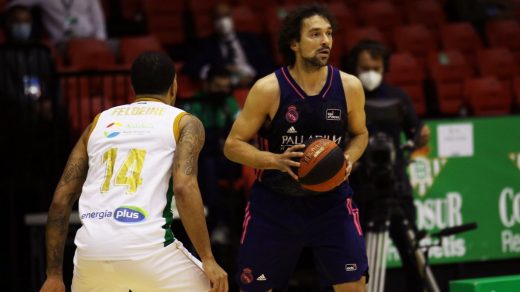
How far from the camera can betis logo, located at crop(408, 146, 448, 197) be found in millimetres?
8539

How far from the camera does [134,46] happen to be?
11.2 m

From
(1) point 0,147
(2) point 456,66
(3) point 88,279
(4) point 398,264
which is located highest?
(2) point 456,66

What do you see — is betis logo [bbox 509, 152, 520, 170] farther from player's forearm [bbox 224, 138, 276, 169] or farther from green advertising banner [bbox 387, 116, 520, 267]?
player's forearm [bbox 224, 138, 276, 169]

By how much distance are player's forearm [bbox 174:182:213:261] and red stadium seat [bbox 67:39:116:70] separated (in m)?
6.25

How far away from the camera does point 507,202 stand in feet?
28.8

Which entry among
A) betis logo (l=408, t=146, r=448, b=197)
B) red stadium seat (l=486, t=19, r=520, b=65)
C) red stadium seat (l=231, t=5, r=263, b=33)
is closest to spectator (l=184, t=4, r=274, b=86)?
red stadium seat (l=231, t=5, r=263, b=33)

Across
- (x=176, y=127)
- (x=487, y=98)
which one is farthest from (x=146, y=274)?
(x=487, y=98)

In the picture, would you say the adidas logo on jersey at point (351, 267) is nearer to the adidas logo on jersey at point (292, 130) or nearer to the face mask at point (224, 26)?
the adidas logo on jersey at point (292, 130)

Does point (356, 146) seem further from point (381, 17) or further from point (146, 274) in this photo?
point (381, 17)

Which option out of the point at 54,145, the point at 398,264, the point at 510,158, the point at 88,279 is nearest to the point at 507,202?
the point at 510,158

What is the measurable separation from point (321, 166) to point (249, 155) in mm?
505

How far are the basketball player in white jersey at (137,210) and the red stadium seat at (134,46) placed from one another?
6.35 meters

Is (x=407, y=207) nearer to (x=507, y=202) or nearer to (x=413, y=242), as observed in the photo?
(x=413, y=242)

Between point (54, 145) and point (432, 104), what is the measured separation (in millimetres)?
5562
